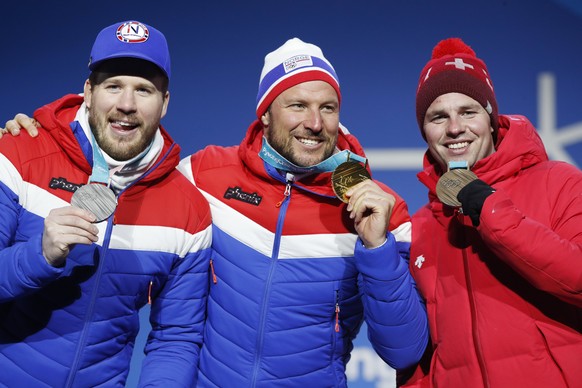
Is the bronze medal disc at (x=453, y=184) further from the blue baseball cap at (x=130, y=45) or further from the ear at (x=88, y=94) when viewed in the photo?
the ear at (x=88, y=94)

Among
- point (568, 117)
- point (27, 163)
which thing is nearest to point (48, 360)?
point (27, 163)

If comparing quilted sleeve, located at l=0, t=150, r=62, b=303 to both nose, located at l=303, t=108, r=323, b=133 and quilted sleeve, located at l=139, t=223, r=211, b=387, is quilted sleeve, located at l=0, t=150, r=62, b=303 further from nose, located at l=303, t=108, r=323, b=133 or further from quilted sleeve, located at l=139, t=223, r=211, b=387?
nose, located at l=303, t=108, r=323, b=133

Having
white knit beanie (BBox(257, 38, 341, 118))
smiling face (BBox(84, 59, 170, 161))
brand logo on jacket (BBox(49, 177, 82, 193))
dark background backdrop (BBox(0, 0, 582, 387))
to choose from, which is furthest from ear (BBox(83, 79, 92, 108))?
dark background backdrop (BBox(0, 0, 582, 387))

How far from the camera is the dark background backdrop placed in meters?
3.70

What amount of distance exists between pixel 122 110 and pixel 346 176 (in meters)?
0.68

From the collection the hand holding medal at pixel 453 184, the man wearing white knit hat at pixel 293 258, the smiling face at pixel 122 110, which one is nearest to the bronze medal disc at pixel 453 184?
the hand holding medal at pixel 453 184

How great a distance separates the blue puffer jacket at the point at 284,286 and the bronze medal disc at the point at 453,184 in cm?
30

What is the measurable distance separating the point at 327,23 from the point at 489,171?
206 cm

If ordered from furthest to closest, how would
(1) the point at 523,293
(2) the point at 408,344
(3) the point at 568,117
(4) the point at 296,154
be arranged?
(3) the point at 568,117, (4) the point at 296,154, (2) the point at 408,344, (1) the point at 523,293

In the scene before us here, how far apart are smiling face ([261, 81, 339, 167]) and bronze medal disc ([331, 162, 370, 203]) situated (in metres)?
0.16

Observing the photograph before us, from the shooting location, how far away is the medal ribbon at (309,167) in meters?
2.19

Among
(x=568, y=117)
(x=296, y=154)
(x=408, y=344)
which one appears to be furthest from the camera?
(x=568, y=117)

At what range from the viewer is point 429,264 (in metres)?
2.06

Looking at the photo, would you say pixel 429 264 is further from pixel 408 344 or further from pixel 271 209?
pixel 271 209
